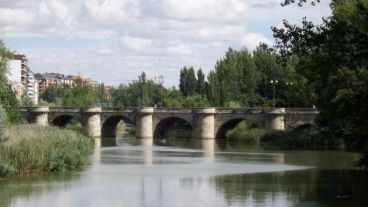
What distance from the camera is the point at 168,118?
92.0 meters

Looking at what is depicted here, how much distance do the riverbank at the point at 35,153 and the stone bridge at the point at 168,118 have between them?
38.4m

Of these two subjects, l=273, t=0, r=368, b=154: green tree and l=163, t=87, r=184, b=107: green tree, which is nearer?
l=273, t=0, r=368, b=154: green tree

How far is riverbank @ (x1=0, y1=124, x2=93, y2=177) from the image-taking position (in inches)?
1470

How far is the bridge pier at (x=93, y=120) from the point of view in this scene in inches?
3684

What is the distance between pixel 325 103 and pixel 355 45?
9.10 m

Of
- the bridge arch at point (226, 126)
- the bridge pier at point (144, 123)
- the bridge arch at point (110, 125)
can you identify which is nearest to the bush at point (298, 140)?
the bridge arch at point (226, 126)

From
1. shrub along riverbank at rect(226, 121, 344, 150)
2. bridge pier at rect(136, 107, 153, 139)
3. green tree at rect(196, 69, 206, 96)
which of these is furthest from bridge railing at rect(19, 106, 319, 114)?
green tree at rect(196, 69, 206, 96)

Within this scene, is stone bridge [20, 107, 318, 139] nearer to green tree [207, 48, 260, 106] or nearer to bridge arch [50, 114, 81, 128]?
bridge arch [50, 114, 81, 128]

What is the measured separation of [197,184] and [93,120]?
58.5 meters

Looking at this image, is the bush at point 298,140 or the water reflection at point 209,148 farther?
the bush at point 298,140

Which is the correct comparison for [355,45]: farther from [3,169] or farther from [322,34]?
[3,169]

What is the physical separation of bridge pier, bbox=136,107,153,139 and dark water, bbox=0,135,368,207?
36547 millimetres

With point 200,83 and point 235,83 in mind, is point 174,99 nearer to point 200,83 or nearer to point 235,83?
point 200,83

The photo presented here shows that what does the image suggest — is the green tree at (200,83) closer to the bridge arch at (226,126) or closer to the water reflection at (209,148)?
the bridge arch at (226,126)
